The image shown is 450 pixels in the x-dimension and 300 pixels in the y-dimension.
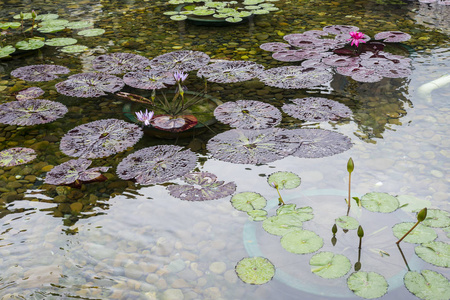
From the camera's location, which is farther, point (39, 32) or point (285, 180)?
point (39, 32)

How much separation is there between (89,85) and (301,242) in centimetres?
182

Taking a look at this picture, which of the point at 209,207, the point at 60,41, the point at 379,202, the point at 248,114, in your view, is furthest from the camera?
the point at 60,41

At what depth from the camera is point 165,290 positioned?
158 cm

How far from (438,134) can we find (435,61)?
1003mm

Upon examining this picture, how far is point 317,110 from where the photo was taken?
2.55m

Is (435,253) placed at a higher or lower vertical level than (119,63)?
lower

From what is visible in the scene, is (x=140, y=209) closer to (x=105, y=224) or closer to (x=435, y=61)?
(x=105, y=224)

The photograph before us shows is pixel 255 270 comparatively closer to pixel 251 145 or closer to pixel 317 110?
pixel 251 145

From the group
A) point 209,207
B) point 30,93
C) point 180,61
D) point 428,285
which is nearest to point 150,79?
point 180,61

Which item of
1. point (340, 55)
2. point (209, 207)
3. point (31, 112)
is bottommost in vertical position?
point (209, 207)

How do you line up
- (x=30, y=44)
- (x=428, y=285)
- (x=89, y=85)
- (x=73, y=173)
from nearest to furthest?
1. (x=428, y=285)
2. (x=73, y=173)
3. (x=89, y=85)
4. (x=30, y=44)

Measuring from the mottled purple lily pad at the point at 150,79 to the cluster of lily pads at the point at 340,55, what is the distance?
28.1 inches

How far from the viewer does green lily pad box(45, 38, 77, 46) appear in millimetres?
3701

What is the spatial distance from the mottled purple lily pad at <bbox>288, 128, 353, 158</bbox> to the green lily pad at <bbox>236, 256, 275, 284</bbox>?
2.25 feet
